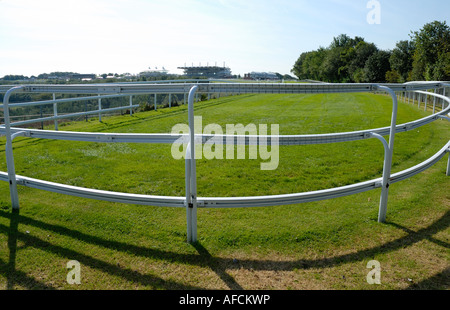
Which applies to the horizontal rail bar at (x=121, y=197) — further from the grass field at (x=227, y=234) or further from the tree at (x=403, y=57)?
the tree at (x=403, y=57)

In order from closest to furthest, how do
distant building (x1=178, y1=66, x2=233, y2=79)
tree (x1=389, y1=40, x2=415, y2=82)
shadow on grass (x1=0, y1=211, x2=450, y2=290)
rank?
shadow on grass (x1=0, y1=211, x2=450, y2=290) < distant building (x1=178, y1=66, x2=233, y2=79) < tree (x1=389, y1=40, x2=415, y2=82)

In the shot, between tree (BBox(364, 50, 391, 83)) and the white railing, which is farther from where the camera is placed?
tree (BBox(364, 50, 391, 83))

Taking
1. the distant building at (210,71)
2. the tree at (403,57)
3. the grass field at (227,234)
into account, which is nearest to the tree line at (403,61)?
the tree at (403,57)

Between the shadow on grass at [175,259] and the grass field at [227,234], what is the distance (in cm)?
1

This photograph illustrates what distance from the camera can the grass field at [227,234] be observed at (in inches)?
115

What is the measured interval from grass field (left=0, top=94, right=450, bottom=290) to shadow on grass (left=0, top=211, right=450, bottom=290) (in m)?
0.01

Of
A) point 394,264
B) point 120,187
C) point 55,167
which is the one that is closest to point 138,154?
point 55,167

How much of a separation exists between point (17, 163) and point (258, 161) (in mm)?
4952

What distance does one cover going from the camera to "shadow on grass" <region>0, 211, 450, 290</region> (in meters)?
2.85

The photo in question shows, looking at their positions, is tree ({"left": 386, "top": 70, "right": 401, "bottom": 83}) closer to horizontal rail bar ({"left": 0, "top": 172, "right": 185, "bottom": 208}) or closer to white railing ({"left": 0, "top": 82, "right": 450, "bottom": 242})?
white railing ({"left": 0, "top": 82, "right": 450, "bottom": 242})

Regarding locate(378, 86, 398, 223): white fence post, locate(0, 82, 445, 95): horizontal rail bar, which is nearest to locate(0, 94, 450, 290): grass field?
locate(378, 86, 398, 223): white fence post

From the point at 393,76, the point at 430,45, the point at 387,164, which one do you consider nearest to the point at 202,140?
the point at 387,164

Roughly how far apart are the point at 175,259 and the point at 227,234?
73 cm

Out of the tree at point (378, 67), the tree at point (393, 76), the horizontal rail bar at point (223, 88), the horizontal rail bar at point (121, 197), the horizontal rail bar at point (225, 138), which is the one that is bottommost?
the horizontal rail bar at point (121, 197)
